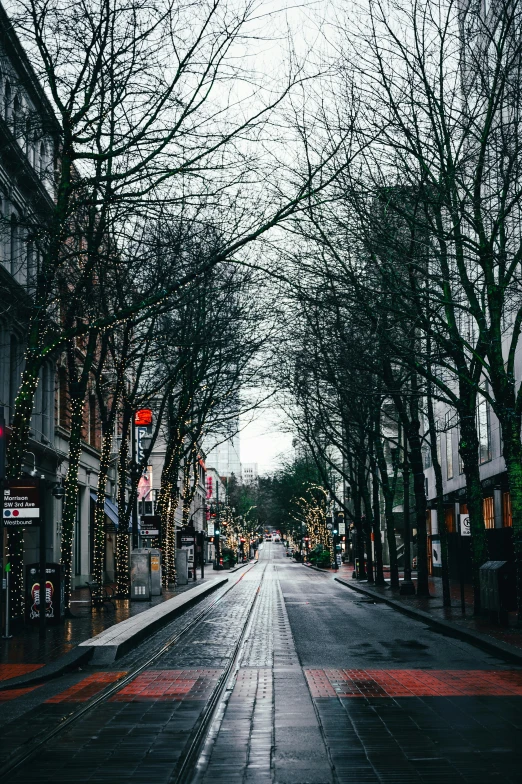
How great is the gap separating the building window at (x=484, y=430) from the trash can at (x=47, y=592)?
22.4 meters

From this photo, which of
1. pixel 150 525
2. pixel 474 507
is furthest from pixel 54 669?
pixel 150 525

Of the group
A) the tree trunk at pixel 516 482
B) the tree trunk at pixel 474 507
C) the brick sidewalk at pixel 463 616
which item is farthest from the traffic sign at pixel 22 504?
the tree trunk at pixel 474 507

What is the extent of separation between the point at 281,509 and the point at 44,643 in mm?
121655

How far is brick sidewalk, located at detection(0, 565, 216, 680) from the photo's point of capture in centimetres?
1465

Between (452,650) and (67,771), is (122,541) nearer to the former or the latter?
(452,650)

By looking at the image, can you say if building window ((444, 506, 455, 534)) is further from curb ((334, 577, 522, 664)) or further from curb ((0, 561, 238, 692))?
curb ((0, 561, 238, 692))

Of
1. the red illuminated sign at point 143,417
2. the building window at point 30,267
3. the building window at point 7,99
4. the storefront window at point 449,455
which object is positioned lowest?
the storefront window at point 449,455

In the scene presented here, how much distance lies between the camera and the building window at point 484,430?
3935cm

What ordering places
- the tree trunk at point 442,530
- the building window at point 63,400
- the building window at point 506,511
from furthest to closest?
the building window at point 63,400 → the building window at point 506,511 → the tree trunk at point 442,530

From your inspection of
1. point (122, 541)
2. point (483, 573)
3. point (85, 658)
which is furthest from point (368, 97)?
point (122, 541)

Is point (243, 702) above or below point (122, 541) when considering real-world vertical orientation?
below

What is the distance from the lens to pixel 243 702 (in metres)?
11.0

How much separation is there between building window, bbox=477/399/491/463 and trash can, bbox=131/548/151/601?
15.8 metres

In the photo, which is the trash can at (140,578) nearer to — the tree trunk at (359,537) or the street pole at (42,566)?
the street pole at (42,566)
